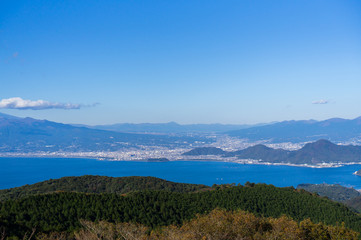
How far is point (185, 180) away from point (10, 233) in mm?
69423

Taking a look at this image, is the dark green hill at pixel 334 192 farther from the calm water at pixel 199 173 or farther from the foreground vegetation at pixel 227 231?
the foreground vegetation at pixel 227 231

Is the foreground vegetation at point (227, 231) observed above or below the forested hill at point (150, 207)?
above

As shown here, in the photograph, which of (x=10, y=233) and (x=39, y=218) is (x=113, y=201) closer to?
(x=39, y=218)

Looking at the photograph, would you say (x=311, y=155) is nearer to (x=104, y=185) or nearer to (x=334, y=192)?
(x=334, y=192)

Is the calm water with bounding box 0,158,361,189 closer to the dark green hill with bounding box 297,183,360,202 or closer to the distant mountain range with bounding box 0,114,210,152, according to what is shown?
the dark green hill with bounding box 297,183,360,202

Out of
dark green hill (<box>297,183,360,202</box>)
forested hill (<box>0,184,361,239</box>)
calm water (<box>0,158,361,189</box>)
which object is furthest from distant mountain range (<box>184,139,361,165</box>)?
forested hill (<box>0,184,361,239</box>)

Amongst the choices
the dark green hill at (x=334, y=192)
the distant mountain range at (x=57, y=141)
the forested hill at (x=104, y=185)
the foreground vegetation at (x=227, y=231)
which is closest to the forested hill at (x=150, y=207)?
the foreground vegetation at (x=227, y=231)

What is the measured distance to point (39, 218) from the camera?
1764 centimetres

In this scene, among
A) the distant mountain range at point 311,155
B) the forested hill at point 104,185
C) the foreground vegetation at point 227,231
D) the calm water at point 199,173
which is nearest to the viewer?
the foreground vegetation at point 227,231

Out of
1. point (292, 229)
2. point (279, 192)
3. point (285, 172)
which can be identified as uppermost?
point (292, 229)

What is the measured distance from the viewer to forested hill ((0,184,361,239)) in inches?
694

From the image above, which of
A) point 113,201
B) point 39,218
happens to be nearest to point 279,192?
point 113,201

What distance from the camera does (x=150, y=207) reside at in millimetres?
22812

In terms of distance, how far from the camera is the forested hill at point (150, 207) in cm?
1762
